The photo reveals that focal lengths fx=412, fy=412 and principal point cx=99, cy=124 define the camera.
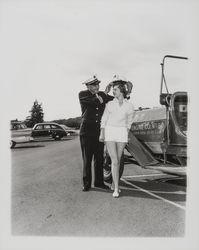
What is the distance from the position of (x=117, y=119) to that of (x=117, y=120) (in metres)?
0.01

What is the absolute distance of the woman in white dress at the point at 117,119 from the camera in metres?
5.97

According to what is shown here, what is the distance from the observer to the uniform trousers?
21.0 ft

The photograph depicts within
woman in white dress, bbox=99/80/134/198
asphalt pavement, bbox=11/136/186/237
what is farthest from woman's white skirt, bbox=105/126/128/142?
asphalt pavement, bbox=11/136/186/237

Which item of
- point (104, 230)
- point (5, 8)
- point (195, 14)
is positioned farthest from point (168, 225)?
point (5, 8)

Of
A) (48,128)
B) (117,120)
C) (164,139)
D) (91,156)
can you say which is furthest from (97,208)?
(48,128)

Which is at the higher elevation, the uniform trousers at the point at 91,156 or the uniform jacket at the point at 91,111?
the uniform jacket at the point at 91,111

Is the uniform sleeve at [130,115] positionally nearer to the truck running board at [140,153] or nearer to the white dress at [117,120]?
the white dress at [117,120]

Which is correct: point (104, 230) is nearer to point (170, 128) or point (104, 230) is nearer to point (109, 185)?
point (109, 185)

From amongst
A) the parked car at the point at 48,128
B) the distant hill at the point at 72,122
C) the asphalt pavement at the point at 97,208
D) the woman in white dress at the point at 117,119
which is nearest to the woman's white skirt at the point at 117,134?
the woman in white dress at the point at 117,119

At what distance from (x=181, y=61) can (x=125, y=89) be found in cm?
96

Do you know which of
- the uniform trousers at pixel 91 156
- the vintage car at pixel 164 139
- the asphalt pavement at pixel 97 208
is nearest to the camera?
the asphalt pavement at pixel 97 208

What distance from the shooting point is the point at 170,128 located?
22.2 feet

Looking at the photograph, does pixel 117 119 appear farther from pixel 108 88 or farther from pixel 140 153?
pixel 140 153

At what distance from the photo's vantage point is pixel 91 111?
20.6ft
